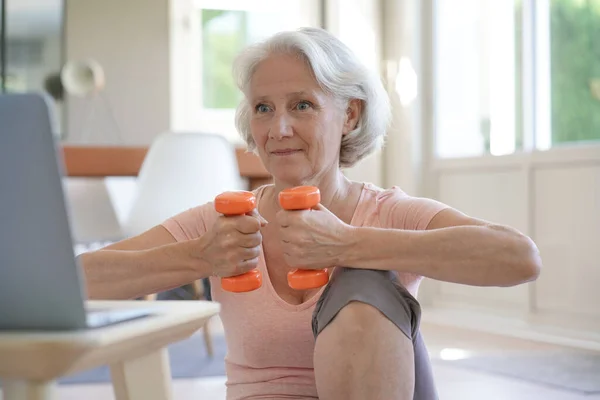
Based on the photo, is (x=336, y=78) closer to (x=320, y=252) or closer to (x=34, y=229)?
(x=320, y=252)

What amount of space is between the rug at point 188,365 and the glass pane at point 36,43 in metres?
2.11

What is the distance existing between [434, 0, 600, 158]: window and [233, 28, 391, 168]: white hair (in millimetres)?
2359

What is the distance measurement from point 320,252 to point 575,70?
2907 mm

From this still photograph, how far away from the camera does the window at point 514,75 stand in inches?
150

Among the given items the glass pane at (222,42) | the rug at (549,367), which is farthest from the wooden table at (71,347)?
the glass pane at (222,42)

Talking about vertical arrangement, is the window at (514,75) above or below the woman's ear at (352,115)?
above

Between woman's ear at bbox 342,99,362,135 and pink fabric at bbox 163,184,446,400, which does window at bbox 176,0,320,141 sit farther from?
pink fabric at bbox 163,184,446,400

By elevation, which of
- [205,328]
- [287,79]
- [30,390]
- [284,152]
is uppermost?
[287,79]

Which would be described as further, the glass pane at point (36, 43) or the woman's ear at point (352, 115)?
the glass pane at point (36, 43)

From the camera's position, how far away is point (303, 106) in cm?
153

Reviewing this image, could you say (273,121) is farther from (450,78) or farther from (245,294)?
(450,78)

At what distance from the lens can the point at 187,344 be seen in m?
3.71

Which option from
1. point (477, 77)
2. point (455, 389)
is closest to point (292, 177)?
point (455, 389)

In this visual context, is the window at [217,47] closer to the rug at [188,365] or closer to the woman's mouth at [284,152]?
the rug at [188,365]
